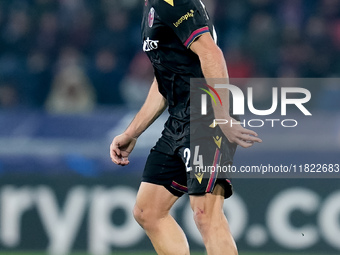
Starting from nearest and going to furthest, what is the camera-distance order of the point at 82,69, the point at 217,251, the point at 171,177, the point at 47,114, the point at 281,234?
1. the point at 217,251
2. the point at 171,177
3. the point at 281,234
4. the point at 47,114
5. the point at 82,69

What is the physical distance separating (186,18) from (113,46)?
5490 millimetres

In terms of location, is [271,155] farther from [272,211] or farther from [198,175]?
[198,175]

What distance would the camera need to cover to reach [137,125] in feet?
16.0

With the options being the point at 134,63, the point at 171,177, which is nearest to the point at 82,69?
the point at 134,63

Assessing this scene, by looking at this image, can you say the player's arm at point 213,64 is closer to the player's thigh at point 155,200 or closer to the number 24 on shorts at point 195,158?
the number 24 on shorts at point 195,158

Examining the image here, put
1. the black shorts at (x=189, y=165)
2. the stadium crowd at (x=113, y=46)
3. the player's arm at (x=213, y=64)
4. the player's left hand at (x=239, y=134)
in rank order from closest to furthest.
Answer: the player's left hand at (x=239, y=134)
the player's arm at (x=213, y=64)
the black shorts at (x=189, y=165)
the stadium crowd at (x=113, y=46)

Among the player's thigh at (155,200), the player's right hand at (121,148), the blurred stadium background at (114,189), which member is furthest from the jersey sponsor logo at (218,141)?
the blurred stadium background at (114,189)

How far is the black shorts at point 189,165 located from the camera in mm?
4254

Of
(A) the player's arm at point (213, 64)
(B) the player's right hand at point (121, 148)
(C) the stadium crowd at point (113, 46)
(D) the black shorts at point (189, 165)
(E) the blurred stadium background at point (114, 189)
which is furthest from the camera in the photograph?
(C) the stadium crowd at point (113, 46)

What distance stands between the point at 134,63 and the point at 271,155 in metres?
2.87

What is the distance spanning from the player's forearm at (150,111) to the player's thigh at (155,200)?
1.47 feet

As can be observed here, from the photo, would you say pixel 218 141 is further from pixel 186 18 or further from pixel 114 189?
pixel 114 189

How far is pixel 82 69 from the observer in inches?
358

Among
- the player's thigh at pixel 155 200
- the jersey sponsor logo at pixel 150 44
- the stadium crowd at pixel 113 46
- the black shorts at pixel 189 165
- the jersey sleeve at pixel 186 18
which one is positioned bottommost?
the player's thigh at pixel 155 200
